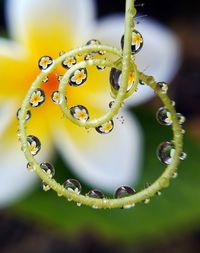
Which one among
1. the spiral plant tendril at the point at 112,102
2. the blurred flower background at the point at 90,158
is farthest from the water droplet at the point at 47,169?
the blurred flower background at the point at 90,158

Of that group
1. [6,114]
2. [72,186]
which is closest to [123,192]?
[72,186]

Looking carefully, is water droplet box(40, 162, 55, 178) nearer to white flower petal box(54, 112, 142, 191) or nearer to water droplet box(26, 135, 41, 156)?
water droplet box(26, 135, 41, 156)

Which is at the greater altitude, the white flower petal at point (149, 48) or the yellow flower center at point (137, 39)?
the white flower petal at point (149, 48)

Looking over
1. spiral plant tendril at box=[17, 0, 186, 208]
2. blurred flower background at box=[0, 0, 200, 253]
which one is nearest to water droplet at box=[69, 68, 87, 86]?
spiral plant tendril at box=[17, 0, 186, 208]

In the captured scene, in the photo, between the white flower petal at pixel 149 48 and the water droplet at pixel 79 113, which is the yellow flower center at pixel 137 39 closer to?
the water droplet at pixel 79 113

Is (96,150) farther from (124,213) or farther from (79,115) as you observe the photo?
(79,115)

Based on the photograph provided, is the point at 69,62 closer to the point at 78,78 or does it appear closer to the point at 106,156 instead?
the point at 78,78

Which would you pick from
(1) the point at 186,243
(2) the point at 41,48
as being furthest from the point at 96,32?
(1) the point at 186,243
